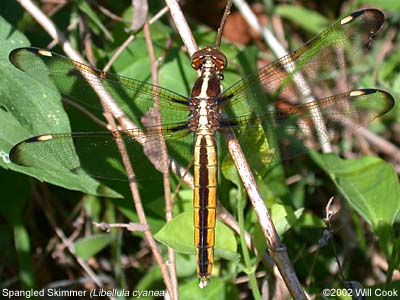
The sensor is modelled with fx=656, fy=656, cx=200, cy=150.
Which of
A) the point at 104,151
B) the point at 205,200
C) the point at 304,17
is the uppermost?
the point at 304,17

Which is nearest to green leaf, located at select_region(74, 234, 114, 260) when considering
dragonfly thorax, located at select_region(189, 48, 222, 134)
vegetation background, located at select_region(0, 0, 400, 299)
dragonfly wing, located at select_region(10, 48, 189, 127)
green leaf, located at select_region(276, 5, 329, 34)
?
vegetation background, located at select_region(0, 0, 400, 299)

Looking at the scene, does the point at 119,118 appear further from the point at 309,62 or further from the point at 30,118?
the point at 309,62

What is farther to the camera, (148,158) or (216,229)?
(148,158)

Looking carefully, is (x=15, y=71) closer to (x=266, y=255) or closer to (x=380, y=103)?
(x=266, y=255)

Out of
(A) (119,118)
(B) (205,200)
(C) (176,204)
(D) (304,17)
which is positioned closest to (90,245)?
(C) (176,204)

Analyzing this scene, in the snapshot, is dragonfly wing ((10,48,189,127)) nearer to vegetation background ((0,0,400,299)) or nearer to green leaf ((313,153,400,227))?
vegetation background ((0,0,400,299))

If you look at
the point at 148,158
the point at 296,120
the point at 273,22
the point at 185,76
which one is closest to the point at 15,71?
the point at 148,158

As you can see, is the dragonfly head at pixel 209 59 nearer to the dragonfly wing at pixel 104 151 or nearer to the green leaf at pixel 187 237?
the dragonfly wing at pixel 104 151
